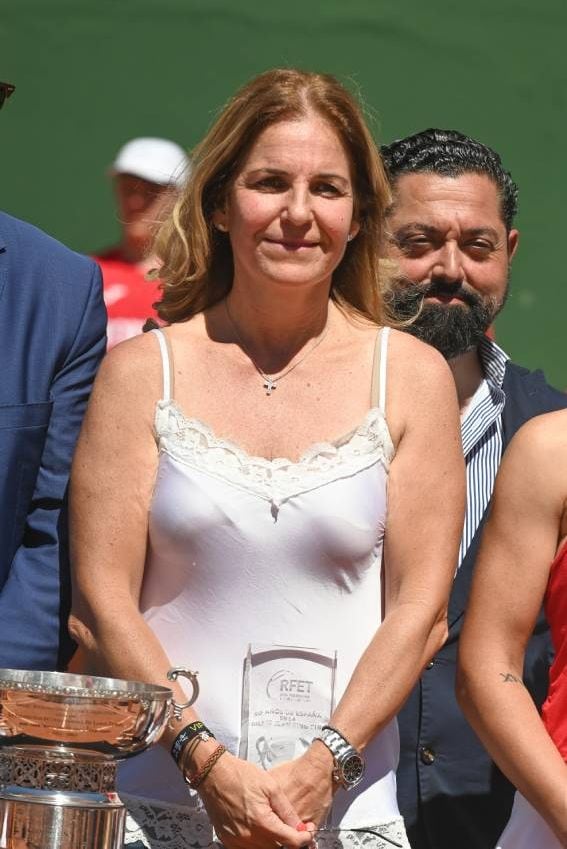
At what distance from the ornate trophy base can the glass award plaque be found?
0.54 m

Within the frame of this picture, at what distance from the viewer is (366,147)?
3.87 meters

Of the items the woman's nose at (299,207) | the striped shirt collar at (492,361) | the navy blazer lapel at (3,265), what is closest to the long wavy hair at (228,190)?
the woman's nose at (299,207)

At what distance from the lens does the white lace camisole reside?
354 centimetres

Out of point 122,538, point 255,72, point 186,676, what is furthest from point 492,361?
point 255,72

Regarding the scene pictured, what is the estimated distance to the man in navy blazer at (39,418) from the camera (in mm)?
3672

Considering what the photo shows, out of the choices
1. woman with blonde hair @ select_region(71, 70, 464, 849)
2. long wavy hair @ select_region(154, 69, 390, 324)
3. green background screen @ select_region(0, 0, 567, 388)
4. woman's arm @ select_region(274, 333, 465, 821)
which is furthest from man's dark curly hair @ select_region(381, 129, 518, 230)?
green background screen @ select_region(0, 0, 567, 388)

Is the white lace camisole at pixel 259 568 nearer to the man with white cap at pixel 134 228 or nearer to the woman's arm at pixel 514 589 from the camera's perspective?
the woman's arm at pixel 514 589

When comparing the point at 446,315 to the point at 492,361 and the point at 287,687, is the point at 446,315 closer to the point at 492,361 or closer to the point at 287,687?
the point at 492,361

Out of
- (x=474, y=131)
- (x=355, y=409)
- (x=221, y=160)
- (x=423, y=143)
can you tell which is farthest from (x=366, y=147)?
(x=474, y=131)

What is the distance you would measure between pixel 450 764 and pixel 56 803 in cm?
137

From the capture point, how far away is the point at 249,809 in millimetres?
3381

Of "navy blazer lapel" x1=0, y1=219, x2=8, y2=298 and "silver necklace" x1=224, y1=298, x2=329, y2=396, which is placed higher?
"navy blazer lapel" x1=0, y1=219, x2=8, y2=298

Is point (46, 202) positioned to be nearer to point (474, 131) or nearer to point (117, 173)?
point (117, 173)

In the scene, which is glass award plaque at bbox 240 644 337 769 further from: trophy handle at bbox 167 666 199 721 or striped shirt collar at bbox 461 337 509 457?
striped shirt collar at bbox 461 337 509 457
